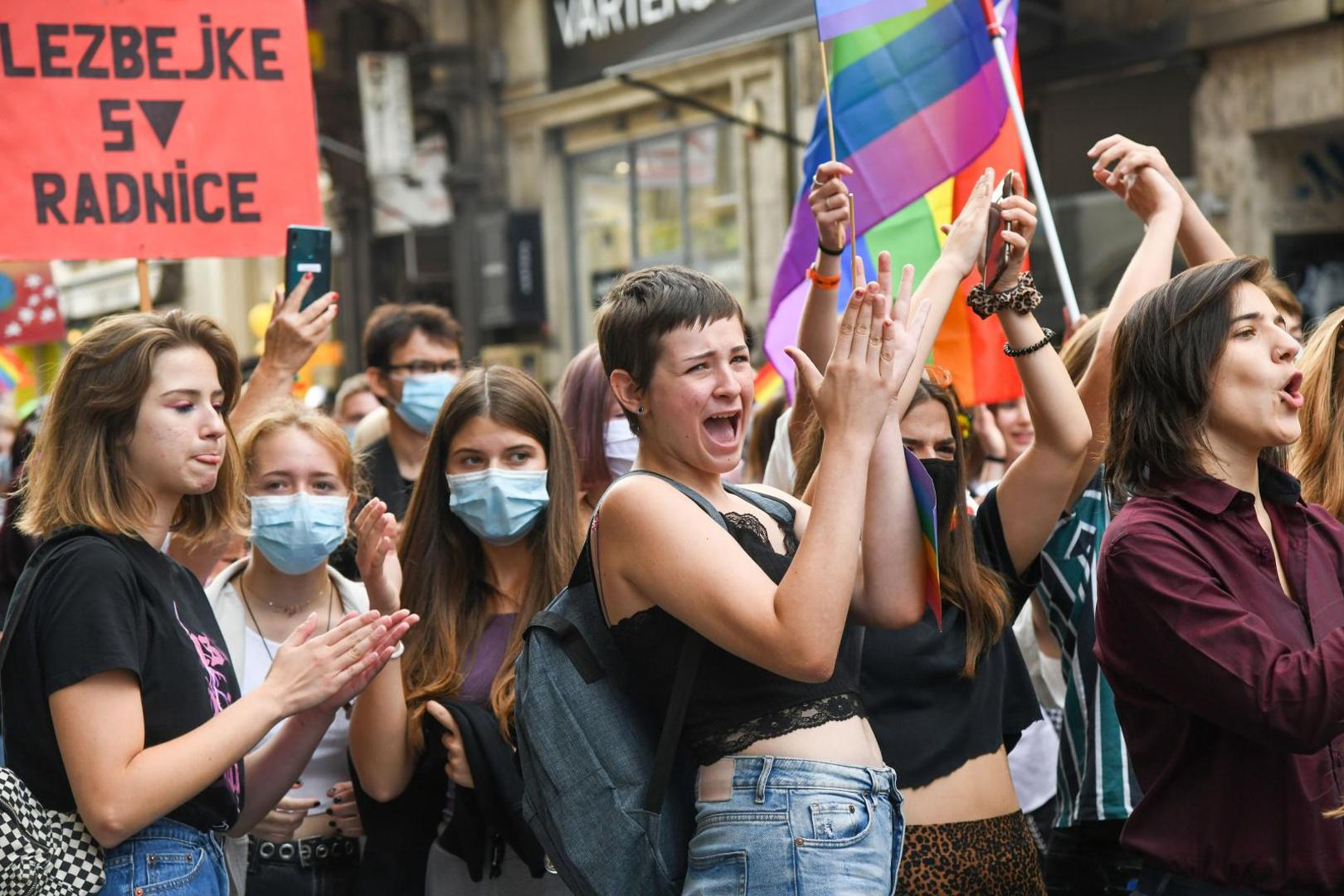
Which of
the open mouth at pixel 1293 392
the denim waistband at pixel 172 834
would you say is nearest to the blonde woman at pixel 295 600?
the denim waistband at pixel 172 834

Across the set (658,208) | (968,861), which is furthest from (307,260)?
(658,208)

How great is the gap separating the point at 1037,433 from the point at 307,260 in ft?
7.52

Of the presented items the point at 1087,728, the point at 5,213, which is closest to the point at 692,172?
the point at 5,213

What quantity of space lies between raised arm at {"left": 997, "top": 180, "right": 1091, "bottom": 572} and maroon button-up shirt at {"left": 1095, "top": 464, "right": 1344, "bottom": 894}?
19.6 inches

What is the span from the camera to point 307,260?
4.65 metres

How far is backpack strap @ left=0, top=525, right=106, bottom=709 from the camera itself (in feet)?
9.89

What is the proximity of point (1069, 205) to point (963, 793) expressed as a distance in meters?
9.08

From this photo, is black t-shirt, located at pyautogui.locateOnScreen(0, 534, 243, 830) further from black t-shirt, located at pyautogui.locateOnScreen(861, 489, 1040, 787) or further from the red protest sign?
the red protest sign

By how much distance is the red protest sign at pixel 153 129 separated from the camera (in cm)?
500

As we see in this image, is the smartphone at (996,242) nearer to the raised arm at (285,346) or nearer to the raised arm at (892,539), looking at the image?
the raised arm at (892,539)

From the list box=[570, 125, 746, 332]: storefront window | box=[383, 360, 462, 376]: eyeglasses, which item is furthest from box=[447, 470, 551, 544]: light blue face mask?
box=[570, 125, 746, 332]: storefront window

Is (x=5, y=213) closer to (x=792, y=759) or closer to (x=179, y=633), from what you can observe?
(x=179, y=633)

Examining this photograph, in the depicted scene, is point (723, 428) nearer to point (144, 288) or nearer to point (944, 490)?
point (944, 490)

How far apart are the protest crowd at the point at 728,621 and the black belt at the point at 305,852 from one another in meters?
0.01
